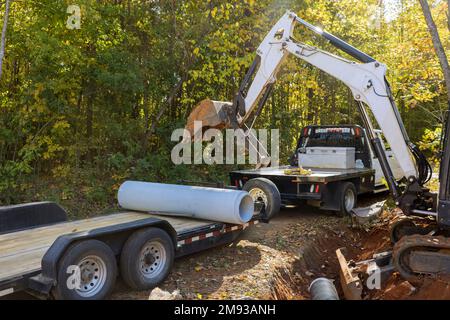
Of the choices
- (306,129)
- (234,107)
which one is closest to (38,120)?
(234,107)

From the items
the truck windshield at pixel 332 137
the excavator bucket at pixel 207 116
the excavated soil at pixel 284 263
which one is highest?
the excavator bucket at pixel 207 116

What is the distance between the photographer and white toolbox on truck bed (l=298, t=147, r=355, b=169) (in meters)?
10.7

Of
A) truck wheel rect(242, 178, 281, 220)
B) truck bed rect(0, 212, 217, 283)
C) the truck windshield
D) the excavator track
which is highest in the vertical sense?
the truck windshield

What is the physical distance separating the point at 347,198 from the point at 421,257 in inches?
157

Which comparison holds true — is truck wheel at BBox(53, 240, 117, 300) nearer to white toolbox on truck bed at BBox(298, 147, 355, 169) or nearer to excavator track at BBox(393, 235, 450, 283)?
excavator track at BBox(393, 235, 450, 283)

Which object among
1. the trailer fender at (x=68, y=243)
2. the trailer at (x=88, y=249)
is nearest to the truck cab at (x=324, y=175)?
the trailer at (x=88, y=249)

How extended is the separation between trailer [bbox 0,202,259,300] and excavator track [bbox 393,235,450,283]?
7.78 ft

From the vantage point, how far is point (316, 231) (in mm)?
8414

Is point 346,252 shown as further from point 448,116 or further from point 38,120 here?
point 38,120

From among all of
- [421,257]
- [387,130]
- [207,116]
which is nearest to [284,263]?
[421,257]

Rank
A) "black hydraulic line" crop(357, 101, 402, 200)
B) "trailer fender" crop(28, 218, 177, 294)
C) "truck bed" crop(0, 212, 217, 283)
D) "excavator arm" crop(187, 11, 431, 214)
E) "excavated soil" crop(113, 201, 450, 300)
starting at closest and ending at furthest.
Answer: "trailer fender" crop(28, 218, 177, 294) < "truck bed" crop(0, 212, 217, 283) < "excavated soil" crop(113, 201, 450, 300) < "excavator arm" crop(187, 11, 431, 214) < "black hydraulic line" crop(357, 101, 402, 200)

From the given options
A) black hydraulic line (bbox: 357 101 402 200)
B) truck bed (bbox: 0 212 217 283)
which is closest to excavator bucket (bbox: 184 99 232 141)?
truck bed (bbox: 0 212 217 283)

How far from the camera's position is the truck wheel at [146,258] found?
4.85 metres

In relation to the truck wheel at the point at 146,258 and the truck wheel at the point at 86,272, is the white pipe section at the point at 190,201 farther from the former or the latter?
the truck wheel at the point at 86,272
